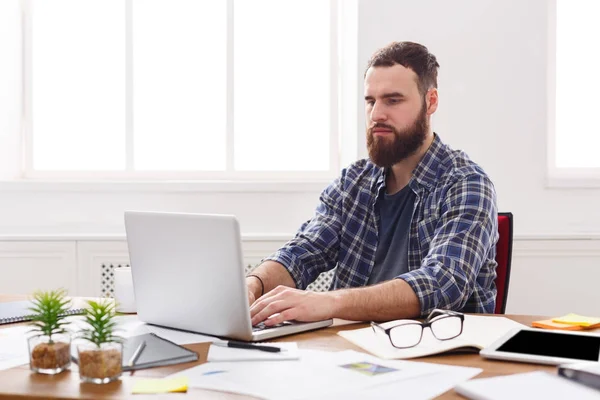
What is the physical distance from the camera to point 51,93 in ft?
11.1

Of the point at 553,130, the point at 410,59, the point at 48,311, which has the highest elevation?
the point at 410,59

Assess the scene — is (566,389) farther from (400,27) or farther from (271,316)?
(400,27)

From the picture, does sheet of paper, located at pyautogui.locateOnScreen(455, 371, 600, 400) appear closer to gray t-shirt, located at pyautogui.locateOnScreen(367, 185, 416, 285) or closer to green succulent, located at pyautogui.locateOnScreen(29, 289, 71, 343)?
green succulent, located at pyautogui.locateOnScreen(29, 289, 71, 343)

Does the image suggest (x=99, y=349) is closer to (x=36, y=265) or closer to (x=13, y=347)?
(x=13, y=347)

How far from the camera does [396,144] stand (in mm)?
2057

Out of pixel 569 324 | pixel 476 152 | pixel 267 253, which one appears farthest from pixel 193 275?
pixel 476 152

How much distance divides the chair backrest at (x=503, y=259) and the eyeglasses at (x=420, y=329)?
0.45 metres

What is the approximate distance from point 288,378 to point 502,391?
301 mm

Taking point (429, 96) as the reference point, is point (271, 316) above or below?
below

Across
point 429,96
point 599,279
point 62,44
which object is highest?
point 62,44

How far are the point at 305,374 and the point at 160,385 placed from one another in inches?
8.5

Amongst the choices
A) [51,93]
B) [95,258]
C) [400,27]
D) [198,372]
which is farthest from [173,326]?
[51,93]

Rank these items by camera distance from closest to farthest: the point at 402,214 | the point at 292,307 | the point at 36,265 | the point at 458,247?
the point at 292,307 < the point at 458,247 < the point at 402,214 < the point at 36,265

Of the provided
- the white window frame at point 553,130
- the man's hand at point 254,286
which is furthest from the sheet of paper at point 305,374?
the white window frame at point 553,130
